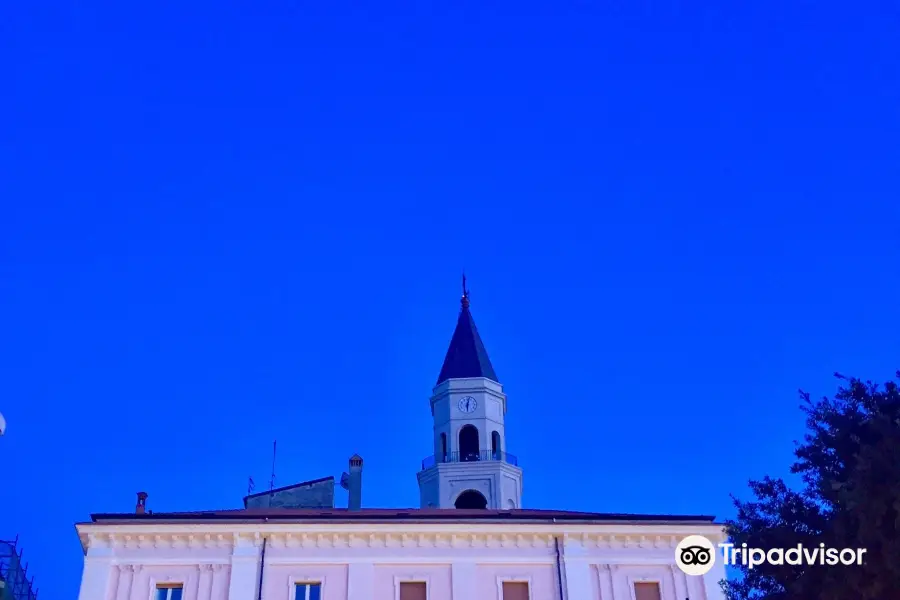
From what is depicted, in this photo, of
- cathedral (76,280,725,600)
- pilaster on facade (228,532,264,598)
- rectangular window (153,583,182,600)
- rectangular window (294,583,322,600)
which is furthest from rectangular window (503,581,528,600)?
rectangular window (153,583,182,600)

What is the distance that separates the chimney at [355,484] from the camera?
109 feet

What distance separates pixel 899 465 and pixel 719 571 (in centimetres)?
1491

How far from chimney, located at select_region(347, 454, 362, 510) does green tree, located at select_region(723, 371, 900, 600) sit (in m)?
17.0

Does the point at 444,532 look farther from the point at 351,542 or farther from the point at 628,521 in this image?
the point at 628,521

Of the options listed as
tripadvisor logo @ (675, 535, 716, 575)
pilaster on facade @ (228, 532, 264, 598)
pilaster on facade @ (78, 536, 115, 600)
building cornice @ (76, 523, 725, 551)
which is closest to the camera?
pilaster on facade @ (78, 536, 115, 600)

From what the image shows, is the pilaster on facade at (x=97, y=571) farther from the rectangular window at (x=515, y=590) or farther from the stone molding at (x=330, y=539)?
the rectangular window at (x=515, y=590)

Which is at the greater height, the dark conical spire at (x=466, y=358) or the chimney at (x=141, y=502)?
the dark conical spire at (x=466, y=358)

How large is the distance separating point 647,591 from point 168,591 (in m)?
14.3

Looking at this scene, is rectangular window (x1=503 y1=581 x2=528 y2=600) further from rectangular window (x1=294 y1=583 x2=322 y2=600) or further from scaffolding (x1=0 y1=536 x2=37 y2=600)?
scaffolding (x1=0 y1=536 x2=37 y2=600)

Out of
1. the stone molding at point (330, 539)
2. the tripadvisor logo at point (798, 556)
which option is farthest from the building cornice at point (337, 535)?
the tripadvisor logo at point (798, 556)

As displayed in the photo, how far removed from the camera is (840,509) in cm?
1592

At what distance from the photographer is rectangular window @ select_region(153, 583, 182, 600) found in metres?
26.6

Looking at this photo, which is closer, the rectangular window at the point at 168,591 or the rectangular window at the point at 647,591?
the rectangular window at the point at 168,591

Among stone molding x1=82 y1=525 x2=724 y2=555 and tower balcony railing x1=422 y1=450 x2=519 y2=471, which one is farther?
tower balcony railing x1=422 y1=450 x2=519 y2=471
